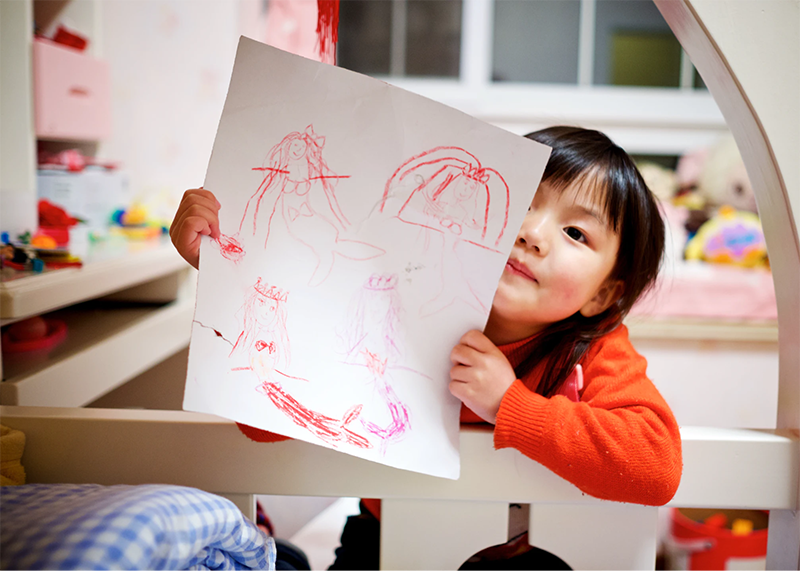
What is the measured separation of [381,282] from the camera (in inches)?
19.5

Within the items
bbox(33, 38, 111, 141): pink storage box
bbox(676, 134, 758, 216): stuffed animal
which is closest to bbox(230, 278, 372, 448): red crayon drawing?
bbox(33, 38, 111, 141): pink storage box

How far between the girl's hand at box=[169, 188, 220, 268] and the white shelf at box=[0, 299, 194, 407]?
40cm

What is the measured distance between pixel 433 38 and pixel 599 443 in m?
2.10

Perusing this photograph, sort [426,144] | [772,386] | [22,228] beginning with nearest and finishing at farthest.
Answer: [426,144], [22,228], [772,386]

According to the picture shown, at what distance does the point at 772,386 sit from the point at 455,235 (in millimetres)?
1769

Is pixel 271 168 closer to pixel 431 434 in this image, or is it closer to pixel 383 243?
pixel 383 243

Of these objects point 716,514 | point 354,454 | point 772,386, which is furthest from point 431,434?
point 772,386

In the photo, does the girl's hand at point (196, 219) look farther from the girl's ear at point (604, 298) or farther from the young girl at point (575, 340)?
the girl's ear at point (604, 298)

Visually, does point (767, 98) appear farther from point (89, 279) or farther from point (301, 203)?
point (89, 279)

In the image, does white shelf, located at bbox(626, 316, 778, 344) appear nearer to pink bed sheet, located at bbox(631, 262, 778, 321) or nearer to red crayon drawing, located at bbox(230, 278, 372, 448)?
pink bed sheet, located at bbox(631, 262, 778, 321)

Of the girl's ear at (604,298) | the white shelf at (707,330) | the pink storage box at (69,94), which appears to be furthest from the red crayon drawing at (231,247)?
the white shelf at (707,330)

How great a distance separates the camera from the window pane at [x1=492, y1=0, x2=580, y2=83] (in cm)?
225

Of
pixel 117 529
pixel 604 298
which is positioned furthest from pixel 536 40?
pixel 117 529

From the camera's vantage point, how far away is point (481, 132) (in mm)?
474
